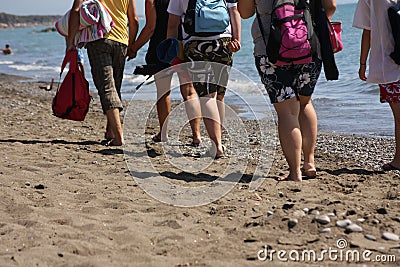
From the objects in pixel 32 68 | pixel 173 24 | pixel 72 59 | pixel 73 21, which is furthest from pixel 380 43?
pixel 32 68

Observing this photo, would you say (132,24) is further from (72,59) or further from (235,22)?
(235,22)

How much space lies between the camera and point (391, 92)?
4992 mm

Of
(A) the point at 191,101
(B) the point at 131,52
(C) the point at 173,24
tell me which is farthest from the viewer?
(B) the point at 131,52

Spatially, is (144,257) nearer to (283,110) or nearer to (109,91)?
(283,110)

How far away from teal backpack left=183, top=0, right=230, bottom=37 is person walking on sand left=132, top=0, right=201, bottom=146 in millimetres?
707

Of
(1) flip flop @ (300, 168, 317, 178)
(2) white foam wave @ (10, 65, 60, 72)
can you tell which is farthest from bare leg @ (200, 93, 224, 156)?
(2) white foam wave @ (10, 65, 60, 72)

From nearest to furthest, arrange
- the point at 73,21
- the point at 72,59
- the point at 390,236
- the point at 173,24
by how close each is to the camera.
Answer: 1. the point at 390,236
2. the point at 173,24
3. the point at 73,21
4. the point at 72,59

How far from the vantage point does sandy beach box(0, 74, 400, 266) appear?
10.4 ft

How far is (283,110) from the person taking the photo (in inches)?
177

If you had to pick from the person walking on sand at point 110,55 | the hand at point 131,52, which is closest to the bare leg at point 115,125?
the person walking on sand at point 110,55

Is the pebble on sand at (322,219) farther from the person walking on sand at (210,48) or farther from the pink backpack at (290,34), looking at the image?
the person walking on sand at (210,48)

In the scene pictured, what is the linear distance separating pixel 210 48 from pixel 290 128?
1.19 meters

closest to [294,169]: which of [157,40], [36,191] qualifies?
[36,191]

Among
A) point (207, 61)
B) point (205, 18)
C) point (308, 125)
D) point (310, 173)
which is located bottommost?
point (310, 173)
